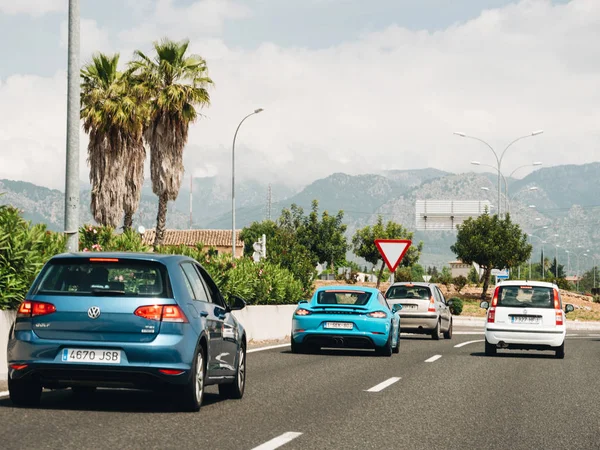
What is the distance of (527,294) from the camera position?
70.2 feet

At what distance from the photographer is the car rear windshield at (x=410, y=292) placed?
92.4 ft

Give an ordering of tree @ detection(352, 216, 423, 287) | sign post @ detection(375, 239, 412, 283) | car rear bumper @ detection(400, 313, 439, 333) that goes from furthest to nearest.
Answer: tree @ detection(352, 216, 423, 287) < sign post @ detection(375, 239, 412, 283) < car rear bumper @ detection(400, 313, 439, 333)

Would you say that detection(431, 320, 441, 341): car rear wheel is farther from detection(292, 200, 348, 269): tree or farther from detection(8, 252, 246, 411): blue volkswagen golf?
detection(292, 200, 348, 269): tree

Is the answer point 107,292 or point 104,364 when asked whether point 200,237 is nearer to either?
point 107,292

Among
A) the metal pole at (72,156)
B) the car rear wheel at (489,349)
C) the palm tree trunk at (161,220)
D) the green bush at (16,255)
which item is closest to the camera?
the green bush at (16,255)

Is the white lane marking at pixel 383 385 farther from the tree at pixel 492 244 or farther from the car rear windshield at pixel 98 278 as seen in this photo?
the tree at pixel 492 244

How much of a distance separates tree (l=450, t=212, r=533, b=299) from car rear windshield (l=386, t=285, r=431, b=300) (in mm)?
39007

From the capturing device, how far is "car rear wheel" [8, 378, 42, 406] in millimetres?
9766

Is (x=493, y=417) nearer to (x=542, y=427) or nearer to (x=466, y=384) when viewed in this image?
(x=542, y=427)

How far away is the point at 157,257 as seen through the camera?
995 cm

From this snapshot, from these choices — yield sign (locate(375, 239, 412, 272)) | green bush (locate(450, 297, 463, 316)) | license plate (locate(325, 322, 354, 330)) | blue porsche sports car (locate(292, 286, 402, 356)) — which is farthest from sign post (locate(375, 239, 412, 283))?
green bush (locate(450, 297, 463, 316))

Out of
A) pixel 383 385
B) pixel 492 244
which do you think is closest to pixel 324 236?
pixel 492 244

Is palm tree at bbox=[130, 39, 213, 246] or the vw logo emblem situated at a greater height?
palm tree at bbox=[130, 39, 213, 246]

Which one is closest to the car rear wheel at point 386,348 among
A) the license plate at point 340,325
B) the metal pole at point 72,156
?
the license plate at point 340,325
